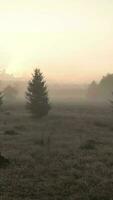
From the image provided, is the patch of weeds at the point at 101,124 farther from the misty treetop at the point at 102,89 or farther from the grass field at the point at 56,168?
the misty treetop at the point at 102,89

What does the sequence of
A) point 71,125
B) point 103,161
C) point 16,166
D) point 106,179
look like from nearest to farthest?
1. point 106,179
2. point 16,166
3. point 103,161
4. point 71,125

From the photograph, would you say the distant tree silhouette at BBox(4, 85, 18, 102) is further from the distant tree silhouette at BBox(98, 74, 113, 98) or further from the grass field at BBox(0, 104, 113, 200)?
the grass field at BBox(0, 104, 113, 200)

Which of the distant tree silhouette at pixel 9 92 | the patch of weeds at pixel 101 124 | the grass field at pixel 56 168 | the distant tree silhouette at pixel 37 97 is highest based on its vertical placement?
the distant tree silhouette at pixel 9 92

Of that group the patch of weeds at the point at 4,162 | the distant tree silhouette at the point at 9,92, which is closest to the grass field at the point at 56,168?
the patch of weeds at the point at 4,162

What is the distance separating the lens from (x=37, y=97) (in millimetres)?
56250

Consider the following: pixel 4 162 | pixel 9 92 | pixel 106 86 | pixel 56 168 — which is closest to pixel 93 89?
pixel 106 86

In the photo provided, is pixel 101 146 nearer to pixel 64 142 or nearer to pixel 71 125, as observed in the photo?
pixel 64 142

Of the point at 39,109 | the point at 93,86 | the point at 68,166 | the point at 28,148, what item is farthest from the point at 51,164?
the point at 93,86

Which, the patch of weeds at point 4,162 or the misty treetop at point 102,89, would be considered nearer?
the patch of weeds at point 4,162

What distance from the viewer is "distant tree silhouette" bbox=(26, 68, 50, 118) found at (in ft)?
182

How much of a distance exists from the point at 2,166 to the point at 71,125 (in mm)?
26228

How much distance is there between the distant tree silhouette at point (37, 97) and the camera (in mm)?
55469

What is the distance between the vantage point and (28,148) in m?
29.2

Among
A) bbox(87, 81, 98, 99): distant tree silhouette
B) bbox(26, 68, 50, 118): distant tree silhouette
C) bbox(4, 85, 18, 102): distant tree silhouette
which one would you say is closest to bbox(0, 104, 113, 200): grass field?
bbox(26, 68, 50, 118): distant tree silhouette
